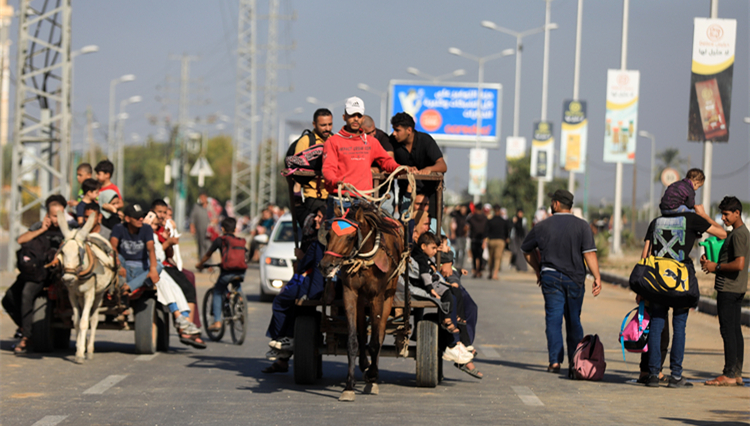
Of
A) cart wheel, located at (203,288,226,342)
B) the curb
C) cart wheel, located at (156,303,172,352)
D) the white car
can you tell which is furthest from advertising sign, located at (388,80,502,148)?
cart wheel, located at (156,303,172,352)

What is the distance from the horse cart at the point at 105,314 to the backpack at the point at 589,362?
5.00 m

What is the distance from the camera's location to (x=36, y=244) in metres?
12.2

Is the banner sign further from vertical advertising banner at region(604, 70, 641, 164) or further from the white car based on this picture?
the white car

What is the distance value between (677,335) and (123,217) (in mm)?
6597

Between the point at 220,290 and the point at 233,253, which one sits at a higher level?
Answer: the point at 233,253

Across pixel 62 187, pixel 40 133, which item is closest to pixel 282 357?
pixel 62 187

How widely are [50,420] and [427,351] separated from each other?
3563mm

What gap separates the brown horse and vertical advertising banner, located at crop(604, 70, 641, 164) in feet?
79.0

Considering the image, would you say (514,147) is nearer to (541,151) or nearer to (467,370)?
(541,151)

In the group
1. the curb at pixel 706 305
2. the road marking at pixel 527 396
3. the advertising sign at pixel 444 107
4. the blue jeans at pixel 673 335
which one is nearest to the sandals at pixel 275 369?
the road marking at pixel 527 396

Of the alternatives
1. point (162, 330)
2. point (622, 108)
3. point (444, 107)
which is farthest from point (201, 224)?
point (444, 107)

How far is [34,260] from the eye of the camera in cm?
1212

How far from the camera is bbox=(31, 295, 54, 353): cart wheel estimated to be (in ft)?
39.7

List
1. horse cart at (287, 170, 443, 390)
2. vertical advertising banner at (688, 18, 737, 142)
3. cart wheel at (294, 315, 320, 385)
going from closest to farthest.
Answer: horse cart at (287, 170, 443, 390) < cart wheel at (294, 315, 320, 385) < vertical advertising banner at (688, 18, 737, 142)
